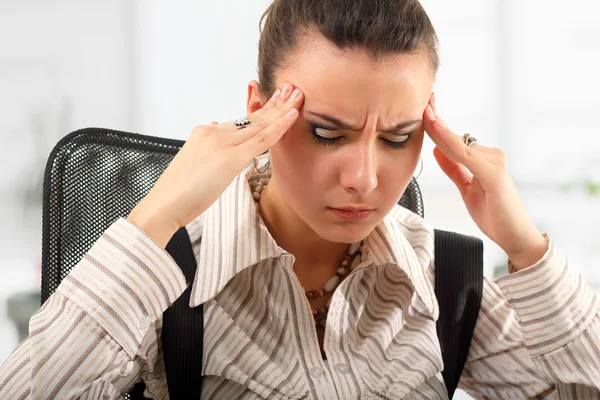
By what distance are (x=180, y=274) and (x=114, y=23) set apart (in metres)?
1.87

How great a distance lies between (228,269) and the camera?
1.14 meters

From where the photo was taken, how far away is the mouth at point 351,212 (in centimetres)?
111

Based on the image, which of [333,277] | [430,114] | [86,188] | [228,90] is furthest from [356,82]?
[228,90]

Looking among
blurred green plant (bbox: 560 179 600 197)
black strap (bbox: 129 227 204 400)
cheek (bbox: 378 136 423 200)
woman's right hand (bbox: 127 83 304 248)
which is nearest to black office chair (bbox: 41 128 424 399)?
black strap (bbox: 129 227 204 400)

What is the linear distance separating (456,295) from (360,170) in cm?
36

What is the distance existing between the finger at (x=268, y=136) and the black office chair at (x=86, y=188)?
309 millimetres

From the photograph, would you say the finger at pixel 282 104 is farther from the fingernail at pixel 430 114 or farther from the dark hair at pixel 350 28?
the fingernail at pixel 430 114

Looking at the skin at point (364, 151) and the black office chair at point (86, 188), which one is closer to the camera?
the skin at point (364, 151)

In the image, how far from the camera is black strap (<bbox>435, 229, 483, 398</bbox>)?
Result: 124cm

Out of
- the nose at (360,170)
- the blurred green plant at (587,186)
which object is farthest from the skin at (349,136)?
the blurred green plant at (587,186)

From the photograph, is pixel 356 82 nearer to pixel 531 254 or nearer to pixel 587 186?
pixel 531 254

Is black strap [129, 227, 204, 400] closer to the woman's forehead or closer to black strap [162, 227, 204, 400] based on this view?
black strap [162, 227, 204, 400]

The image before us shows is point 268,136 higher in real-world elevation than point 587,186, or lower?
higher

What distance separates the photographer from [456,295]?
4.15 feet
